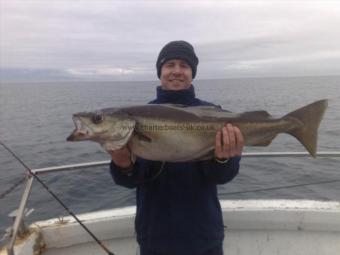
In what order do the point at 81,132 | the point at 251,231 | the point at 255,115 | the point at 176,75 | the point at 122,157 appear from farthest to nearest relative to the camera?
the point at 251,231 < the point at 176,75 < the point at 255,115 < the point at 122,157 < the point at 81,132

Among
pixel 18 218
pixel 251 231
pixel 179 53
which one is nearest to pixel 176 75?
pixel 179 53

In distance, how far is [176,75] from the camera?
3854 millimetres

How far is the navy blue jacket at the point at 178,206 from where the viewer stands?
344 cm

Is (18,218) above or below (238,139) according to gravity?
below

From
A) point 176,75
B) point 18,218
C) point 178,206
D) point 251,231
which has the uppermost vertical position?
point 176,75

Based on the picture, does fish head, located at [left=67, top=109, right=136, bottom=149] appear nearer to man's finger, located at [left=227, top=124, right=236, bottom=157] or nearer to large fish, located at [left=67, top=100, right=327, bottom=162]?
large fish, located at [left=67, top=100, right=327, bottom=162]

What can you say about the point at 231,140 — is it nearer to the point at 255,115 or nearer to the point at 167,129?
the point at 255,115

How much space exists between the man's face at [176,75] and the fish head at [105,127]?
0.84m

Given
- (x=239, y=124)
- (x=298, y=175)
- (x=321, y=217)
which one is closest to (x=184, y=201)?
(x=239, y=124)

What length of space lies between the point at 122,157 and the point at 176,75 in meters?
1.09

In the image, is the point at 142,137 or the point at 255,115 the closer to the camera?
the point at 142,137

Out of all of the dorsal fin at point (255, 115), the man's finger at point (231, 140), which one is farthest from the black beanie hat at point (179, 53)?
the man's finger at point (231, 140)

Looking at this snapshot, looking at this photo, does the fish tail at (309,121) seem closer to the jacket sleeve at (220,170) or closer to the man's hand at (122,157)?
the jacket sleeve at (220,170)

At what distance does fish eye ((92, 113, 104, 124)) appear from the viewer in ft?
10.3
